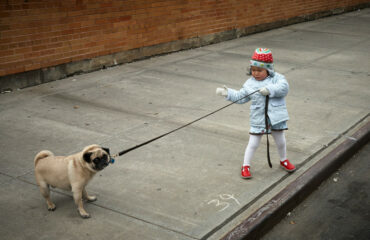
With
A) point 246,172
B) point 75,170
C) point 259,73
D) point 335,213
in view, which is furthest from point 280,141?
point 75,170

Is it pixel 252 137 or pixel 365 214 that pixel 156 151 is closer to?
pixel 252 137

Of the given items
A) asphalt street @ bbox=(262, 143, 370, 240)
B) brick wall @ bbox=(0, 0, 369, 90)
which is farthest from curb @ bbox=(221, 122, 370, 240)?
brick wall @ bbox=(0, 0, 369, 90)

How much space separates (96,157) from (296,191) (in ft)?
7.02

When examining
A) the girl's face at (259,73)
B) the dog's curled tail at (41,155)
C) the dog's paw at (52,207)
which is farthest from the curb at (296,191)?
the dog's curled tail at (41,155)

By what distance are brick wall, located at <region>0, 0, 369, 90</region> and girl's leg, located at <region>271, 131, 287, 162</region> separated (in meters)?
Answer: 4.96

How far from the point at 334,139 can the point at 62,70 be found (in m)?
5.14

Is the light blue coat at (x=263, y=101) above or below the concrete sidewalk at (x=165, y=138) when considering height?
above

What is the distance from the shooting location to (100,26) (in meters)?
9.80

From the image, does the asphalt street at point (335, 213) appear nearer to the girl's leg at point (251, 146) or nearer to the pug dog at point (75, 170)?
the girl's leg at point (251, 146)

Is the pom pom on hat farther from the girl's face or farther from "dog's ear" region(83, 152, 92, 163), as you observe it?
"dog's ear" region(83, 152, 92, 163)

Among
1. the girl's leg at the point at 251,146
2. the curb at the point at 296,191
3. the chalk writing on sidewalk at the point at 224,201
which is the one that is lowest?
the curb at the point at 296,191

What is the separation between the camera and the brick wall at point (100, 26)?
830 cm

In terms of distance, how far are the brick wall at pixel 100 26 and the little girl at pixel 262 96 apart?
4561 mm

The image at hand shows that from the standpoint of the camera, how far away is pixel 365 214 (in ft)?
16.3
